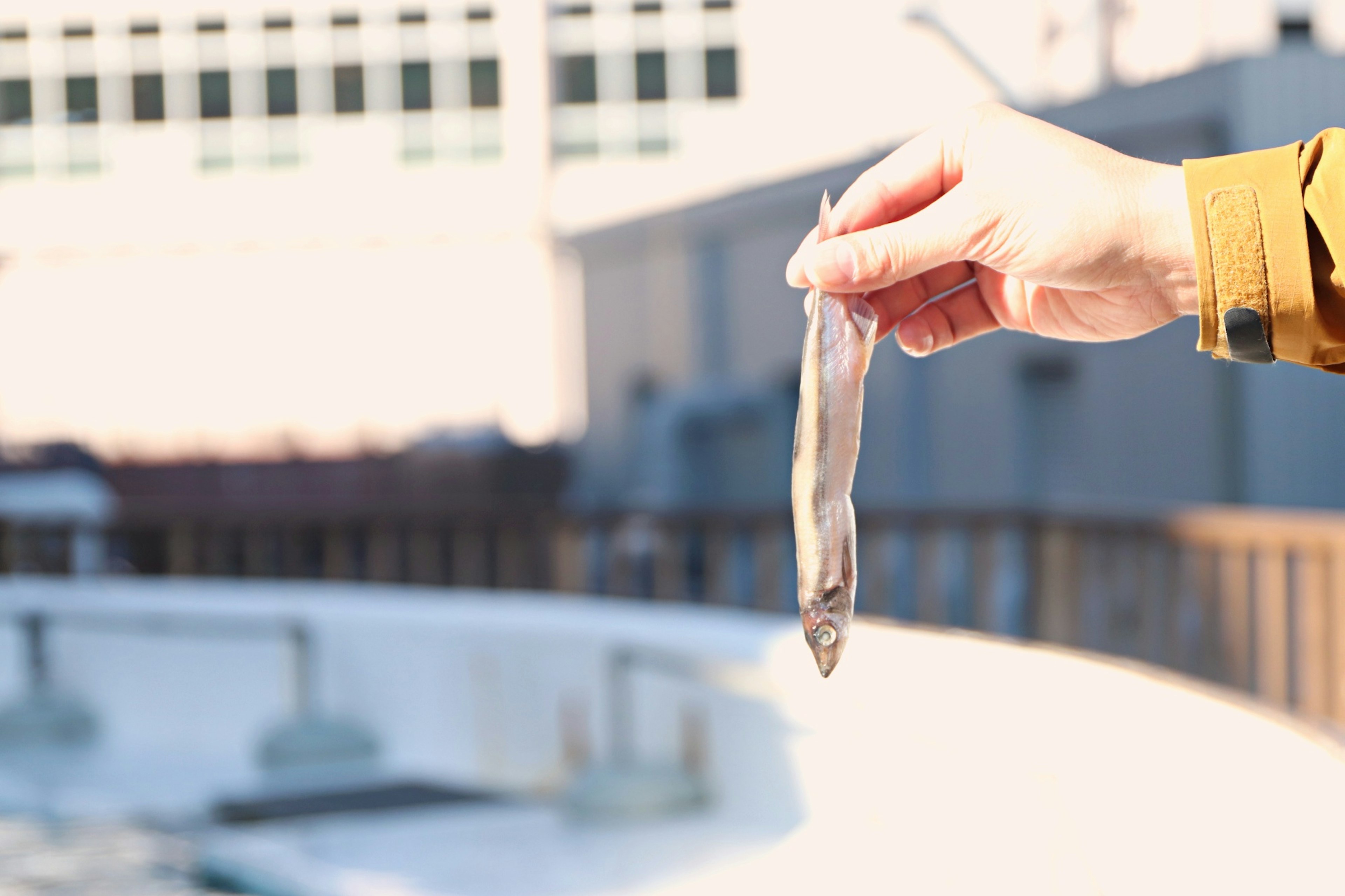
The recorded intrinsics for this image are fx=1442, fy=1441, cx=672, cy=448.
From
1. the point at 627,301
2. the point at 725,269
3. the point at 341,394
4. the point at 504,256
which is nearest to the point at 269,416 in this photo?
the point at 341,394

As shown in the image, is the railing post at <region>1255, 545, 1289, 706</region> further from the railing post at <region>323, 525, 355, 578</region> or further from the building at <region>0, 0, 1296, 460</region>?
the building at <region>0, 0, 1296, 460</region>

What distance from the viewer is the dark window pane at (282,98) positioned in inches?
920

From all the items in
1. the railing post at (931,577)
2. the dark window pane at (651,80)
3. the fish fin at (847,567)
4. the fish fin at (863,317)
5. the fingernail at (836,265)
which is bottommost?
the railing post at (931,577)

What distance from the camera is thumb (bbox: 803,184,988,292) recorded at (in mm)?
1480

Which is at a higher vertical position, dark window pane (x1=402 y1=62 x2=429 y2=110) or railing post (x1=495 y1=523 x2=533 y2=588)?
dark window pane (x1=402 y1=62 x2=429 y2=110)

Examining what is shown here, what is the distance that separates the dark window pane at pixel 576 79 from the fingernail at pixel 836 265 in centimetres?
2183

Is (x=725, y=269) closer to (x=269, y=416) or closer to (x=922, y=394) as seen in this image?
(x=922, y=394)

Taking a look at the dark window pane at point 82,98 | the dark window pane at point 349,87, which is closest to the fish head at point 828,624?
the dark window pane at point 349,87

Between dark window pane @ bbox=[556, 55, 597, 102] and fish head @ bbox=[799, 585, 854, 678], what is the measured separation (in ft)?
72.2

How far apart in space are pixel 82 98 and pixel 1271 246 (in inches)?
994

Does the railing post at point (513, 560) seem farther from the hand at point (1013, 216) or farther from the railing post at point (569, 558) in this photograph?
the hand at point (1013, 216)

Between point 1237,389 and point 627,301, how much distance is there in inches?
372

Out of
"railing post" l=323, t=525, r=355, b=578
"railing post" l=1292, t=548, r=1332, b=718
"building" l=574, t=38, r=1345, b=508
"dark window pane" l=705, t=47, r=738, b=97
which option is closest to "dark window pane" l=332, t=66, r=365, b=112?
"dark window pane" l=705, t=47, r=738, b=97

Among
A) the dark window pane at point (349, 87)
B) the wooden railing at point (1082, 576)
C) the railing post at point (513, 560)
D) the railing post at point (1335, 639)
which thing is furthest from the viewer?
the dark window pane at point (349, 87)
